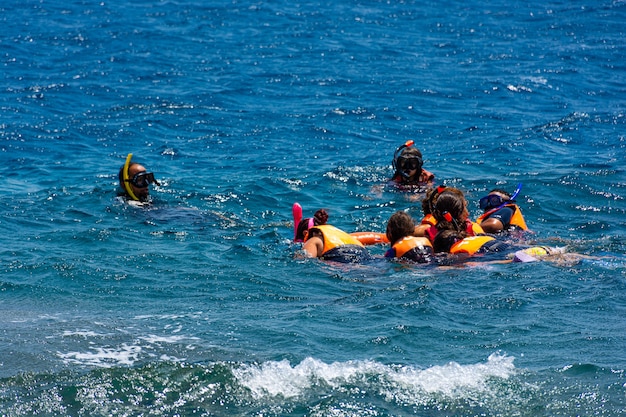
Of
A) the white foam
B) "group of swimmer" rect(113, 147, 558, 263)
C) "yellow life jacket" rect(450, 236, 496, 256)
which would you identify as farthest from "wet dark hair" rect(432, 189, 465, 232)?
the white foam

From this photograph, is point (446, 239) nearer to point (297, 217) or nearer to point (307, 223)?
point (307, 223)

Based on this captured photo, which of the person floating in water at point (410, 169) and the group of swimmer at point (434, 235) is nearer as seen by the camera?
the group of swimmer at point (434, 235)

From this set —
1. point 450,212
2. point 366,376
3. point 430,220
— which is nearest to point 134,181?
point 430,220

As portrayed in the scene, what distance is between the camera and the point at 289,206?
14297 millimetres

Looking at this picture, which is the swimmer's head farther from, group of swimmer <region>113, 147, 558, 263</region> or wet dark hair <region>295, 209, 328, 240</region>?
wet dark hair <region>295, 209, 328, 240</region>

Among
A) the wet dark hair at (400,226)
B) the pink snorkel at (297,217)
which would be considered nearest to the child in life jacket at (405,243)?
the wet dark hair at (400,226)

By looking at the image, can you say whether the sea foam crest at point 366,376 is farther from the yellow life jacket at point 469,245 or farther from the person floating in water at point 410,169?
the person floating in water at point 410,169

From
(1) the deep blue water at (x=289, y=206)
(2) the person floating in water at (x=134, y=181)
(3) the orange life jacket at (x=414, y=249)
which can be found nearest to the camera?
(1) the deep blue water at (x=289, y=206)

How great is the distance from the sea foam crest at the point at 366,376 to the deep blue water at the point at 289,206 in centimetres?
2

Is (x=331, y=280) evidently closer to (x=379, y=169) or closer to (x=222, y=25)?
(x=379, y=169)

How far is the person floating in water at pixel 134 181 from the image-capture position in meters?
13.7

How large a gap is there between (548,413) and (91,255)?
683 centimetres

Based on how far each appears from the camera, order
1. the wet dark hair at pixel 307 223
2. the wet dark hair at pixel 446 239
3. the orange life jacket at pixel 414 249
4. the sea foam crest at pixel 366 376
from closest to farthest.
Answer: the sea foam crest at pixel 366 376
the orange life jacket at pixel 414 249
the wet dark hair at pixel 446 239
the wet dark hair at pixel 307 223

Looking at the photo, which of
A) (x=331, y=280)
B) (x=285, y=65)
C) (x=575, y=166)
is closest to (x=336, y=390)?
(x=331, y=280)
